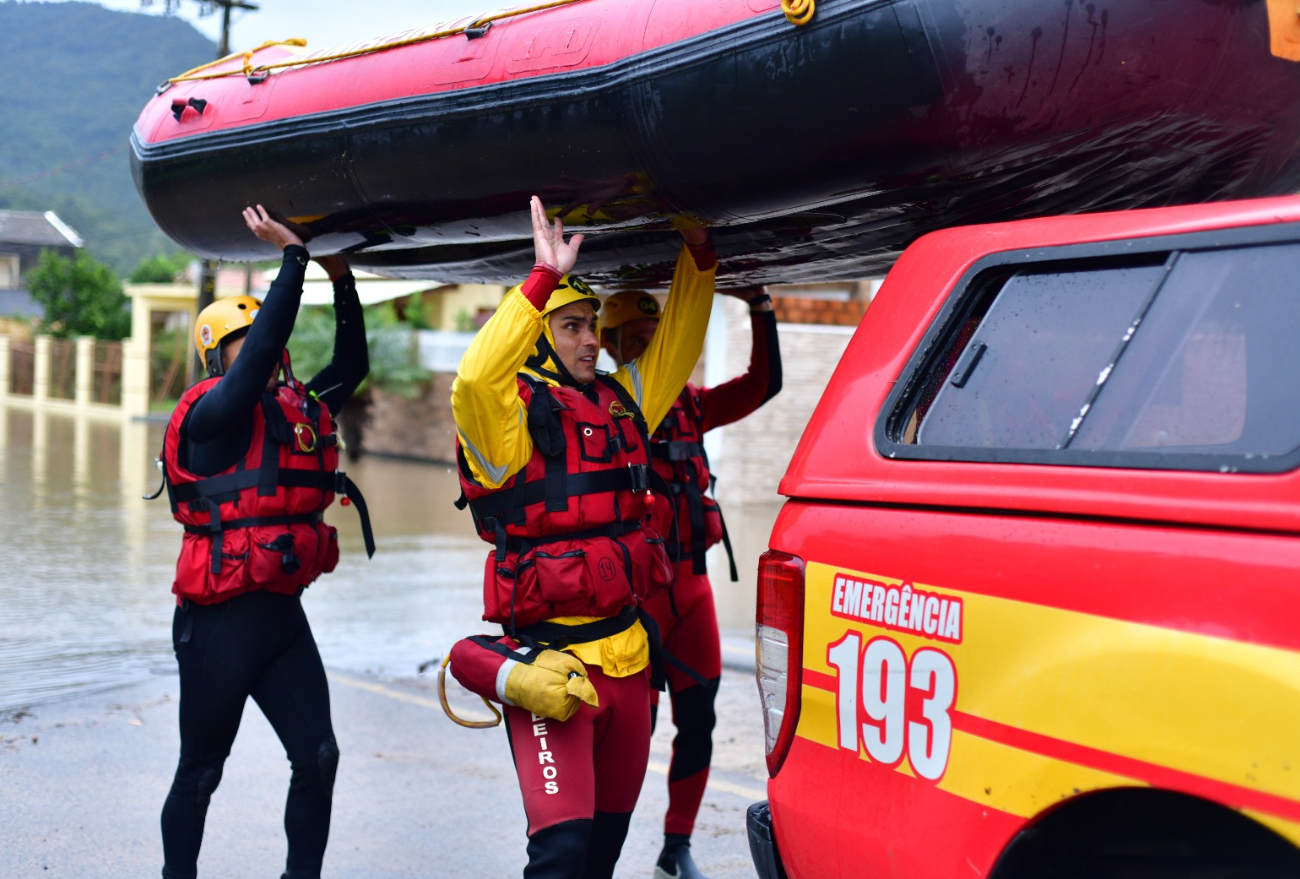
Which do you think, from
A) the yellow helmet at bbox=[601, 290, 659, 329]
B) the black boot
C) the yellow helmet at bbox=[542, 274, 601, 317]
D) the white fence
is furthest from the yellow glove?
the white fence

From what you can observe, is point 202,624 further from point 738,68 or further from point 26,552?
point 26,552

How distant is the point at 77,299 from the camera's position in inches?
1718

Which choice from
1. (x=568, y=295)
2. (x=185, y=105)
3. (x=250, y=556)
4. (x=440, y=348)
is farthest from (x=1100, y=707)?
(x=440, y=348)

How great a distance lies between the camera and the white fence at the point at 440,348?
74.2 ft

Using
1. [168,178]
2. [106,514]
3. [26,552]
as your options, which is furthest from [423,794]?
[106,514]

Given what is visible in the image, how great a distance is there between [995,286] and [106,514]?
1241cm

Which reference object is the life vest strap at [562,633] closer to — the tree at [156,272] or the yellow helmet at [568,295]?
the yellow helmet at [568,295]

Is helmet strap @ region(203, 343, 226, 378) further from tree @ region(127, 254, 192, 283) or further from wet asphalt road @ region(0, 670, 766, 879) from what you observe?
tree @ region(127, 254, 192, 283)

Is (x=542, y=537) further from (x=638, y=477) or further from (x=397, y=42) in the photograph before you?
(x=397, y=42)

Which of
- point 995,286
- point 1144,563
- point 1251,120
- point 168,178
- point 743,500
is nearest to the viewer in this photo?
point 1144,563

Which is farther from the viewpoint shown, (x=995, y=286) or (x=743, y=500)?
(x=743, y=500)

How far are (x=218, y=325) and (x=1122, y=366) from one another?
8.53ft

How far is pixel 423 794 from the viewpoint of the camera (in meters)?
4.82

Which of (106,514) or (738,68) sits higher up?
(738,68)
